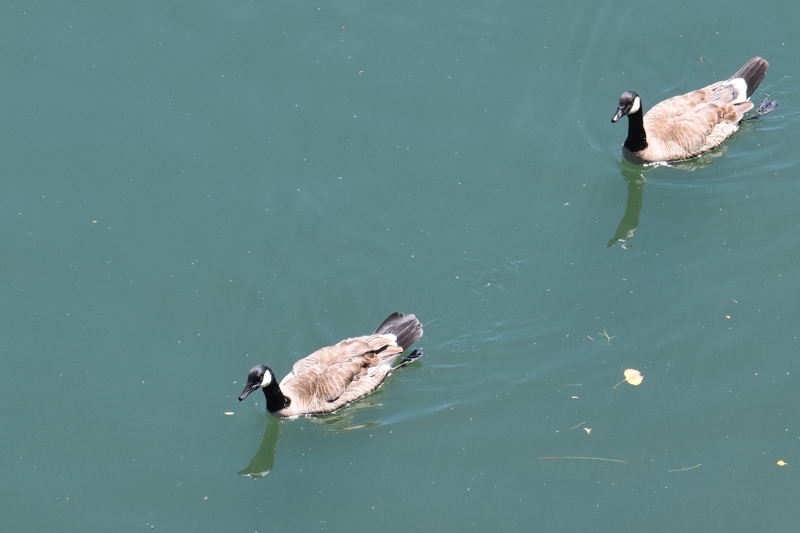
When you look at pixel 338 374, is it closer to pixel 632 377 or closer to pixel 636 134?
pixel 632 377

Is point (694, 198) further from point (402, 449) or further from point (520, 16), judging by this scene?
point (402, 449)

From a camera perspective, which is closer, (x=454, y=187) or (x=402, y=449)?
(x=402, y=449)

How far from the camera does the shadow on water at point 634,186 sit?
14.9 m

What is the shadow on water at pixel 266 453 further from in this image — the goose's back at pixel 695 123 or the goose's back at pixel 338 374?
the goose's back at pixel 695 123

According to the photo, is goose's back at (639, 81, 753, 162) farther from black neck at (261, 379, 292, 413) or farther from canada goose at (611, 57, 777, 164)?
black neck at (261, 379, 292, 413)

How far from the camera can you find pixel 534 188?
15.3m

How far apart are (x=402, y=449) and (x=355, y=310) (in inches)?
86.6

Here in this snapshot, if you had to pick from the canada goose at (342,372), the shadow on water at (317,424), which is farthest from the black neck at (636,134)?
the shadow on water at (317,424)

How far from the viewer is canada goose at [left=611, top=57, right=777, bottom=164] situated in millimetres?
15594

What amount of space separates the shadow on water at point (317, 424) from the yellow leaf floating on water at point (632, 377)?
9.06 feet

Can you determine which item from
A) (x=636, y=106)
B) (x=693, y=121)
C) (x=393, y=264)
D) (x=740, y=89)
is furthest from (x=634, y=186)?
(x=393, y=264)

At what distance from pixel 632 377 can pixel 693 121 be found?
15.5 feet

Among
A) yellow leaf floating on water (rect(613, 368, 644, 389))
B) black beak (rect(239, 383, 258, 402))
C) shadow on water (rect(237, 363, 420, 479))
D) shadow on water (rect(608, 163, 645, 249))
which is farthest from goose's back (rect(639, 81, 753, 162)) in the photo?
black beak (rect(239, 383, 258, 402))

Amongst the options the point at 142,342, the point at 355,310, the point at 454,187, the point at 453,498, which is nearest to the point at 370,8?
the point at 454,187
